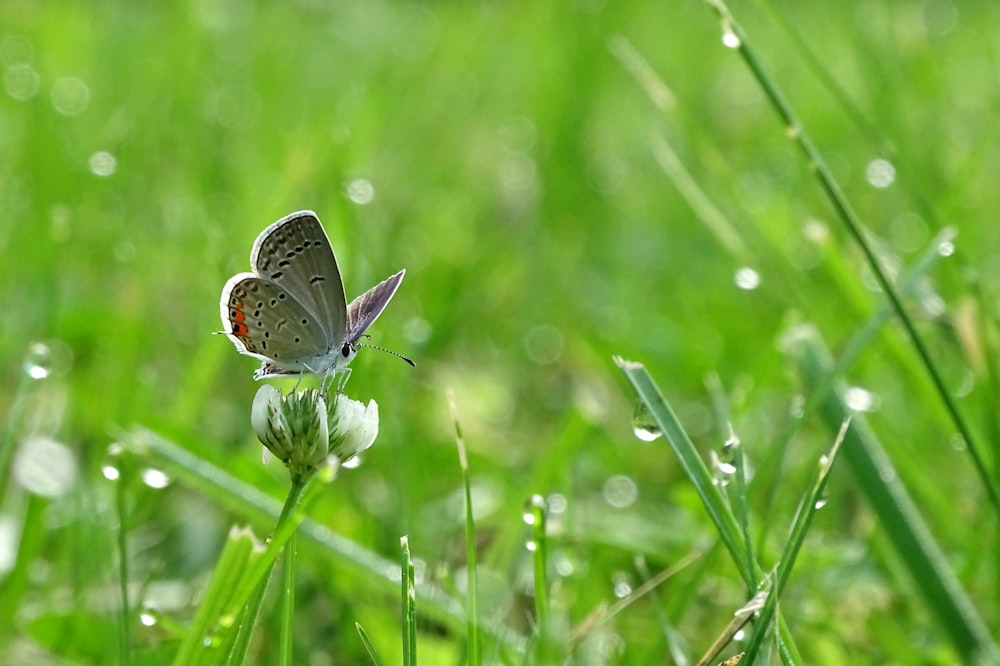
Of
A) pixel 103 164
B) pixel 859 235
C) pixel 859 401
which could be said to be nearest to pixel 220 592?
pixel 859 235

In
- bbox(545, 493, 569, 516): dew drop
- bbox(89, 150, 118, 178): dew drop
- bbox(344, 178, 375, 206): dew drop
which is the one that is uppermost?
bbox(89, 150, 118, 178): dew drop

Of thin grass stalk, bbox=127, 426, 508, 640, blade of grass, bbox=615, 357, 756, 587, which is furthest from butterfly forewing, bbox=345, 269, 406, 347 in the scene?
blade of grass, bbox=615, 357, 756, 587

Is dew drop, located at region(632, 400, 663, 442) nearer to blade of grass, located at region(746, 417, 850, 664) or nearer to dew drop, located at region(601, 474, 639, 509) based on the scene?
blade of grass, located at region(746, 417, 850, 664)

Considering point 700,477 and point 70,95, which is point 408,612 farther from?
point 70,95

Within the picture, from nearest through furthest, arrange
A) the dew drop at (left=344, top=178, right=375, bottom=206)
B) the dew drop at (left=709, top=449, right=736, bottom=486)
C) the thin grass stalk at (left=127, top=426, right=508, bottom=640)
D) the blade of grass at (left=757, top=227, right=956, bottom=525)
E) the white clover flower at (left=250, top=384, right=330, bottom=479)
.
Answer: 1. the white clover flower at (left=250, top=384, right=330, bottom=479)
2. the dew drop at (left=709, top=449, right=736, bottom=486)
3. the thin grass stalk at (left=127, top=426, right=508, bottom=640)
4. the blade of grass at (left=757, top=227, right=956, bottom=525)
5. the dew drop at (left=344, top=178, right=375, bottom=206)

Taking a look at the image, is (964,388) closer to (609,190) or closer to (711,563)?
A: (711,563)
